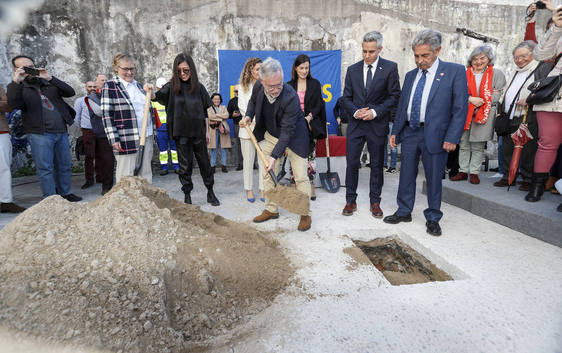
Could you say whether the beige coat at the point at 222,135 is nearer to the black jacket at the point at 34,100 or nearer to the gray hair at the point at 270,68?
the black jacket at the point at 34,100

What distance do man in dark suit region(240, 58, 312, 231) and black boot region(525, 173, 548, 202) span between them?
2.34m

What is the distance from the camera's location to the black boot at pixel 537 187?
3.20 metres

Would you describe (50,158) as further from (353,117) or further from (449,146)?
(449,146)

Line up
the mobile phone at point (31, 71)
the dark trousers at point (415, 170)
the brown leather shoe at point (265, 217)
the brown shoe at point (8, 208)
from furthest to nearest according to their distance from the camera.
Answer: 1. the brown shoe at point (8, 208)
2. the mobile phone at point (31, 71)
3. the brown leather shoe at point (265, 217)
4. the dark trousers at point (415, 170)

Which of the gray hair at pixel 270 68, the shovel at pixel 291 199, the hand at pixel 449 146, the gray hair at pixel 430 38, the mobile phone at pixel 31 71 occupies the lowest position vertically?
the shovel at pixel 291 199

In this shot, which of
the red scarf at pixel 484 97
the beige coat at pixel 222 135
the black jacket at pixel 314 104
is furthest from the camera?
the beige coat at pixel 222 135

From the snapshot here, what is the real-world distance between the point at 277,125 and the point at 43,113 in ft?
9.90

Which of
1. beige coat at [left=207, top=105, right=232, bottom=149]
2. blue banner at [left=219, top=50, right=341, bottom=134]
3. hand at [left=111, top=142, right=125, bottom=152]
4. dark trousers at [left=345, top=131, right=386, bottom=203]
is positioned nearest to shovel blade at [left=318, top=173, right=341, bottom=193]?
dark trousers at [left=345, top=131, right=386, bottom=203]

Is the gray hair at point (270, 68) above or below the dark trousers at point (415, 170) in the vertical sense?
above

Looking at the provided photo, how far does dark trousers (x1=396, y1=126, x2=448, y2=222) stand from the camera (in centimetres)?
307

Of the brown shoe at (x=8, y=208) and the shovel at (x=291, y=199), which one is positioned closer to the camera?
the shovel at (x=291, y=199)

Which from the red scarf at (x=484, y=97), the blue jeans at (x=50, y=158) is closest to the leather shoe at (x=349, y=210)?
the red scarf at (x=484, y=97)

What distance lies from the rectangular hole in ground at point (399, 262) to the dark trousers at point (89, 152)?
466 centimetres

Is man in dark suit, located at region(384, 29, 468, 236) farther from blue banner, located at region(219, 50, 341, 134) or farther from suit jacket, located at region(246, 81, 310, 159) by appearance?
blue banner, located at region(219, 50, 341, 134)
